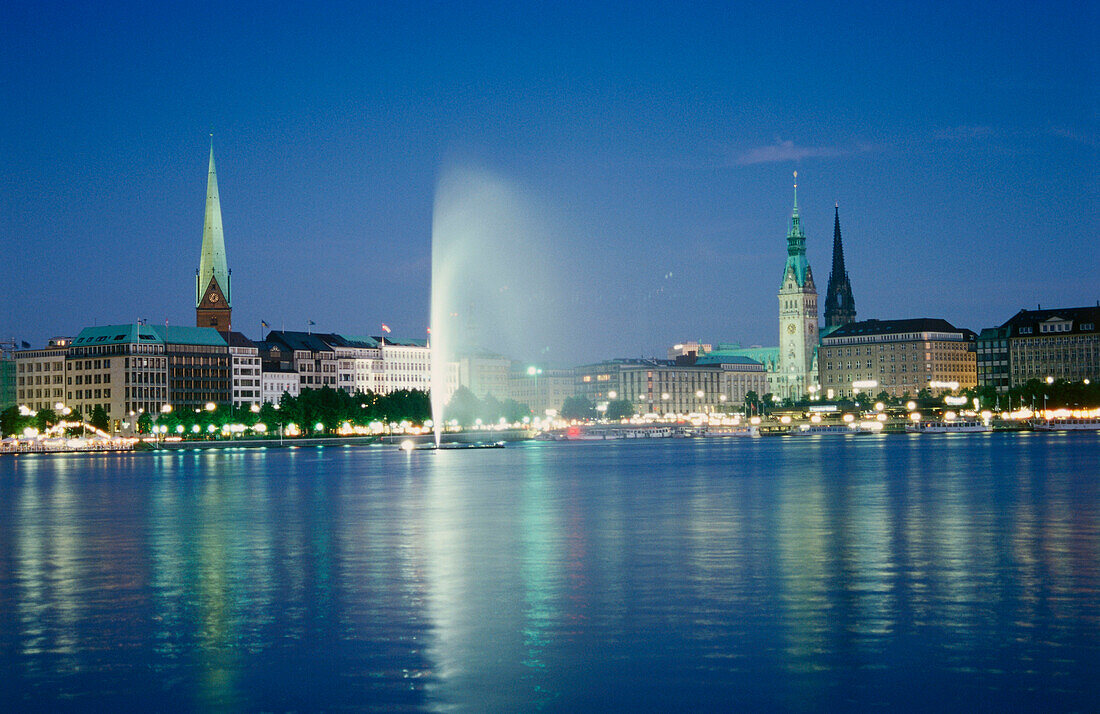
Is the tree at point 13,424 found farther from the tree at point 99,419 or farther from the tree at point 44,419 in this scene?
the tree at point 99,419

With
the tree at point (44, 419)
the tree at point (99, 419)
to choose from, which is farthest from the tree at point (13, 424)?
the tree at point (99, 419)

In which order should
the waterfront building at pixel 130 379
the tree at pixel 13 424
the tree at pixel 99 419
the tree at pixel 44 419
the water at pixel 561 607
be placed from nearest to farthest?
1. the water at pixel 561 607
2. the tree at pixel 13 424
3. the tree at pixel 44 419
4. the tree at pixel 99 419
5. the waterfront building at pixel 130 379

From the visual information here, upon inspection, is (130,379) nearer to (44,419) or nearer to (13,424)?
(44,419)

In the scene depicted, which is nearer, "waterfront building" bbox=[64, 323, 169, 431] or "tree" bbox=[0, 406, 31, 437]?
"tree" bbox=[0, 406, 31, 437]

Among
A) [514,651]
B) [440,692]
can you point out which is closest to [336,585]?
[514,651]

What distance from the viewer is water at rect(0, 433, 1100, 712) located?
1672 cm

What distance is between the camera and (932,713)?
15398 millimetres

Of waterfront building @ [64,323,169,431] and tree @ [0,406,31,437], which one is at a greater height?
waterfront building @ [64,323,169,431]

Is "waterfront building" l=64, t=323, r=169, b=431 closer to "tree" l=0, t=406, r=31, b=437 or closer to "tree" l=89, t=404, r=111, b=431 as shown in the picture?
"tree" l=89, t=404, r=111, b=431

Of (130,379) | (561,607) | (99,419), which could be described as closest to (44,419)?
(99,419)

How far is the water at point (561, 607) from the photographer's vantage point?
658 inches

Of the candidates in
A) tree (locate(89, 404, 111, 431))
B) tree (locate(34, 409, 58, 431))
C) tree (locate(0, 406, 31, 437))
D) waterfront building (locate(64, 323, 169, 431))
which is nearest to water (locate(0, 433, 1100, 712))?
tree (locate(0, 406, 31, 437))

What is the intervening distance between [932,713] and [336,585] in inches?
549

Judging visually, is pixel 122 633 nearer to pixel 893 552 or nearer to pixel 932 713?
pixel 932 713
